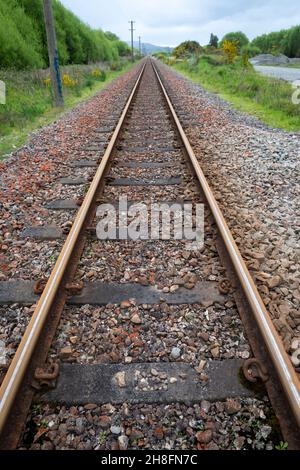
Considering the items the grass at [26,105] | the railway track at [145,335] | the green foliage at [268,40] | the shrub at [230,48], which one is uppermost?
the green foliage at [268,40]

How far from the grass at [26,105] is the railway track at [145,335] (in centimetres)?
443

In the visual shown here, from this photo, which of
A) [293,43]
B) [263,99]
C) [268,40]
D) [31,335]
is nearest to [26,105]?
[263,99]

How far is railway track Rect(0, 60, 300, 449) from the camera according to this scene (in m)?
1.82

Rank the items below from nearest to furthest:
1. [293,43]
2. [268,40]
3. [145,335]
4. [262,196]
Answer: [145,335] → [262,196] → [293,43] → [268,40]

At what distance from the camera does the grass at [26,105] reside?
7.82 m

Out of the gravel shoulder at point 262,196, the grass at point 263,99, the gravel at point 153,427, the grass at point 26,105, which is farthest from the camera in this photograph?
the grass at point 263,99

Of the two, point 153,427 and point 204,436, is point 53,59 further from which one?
point 204,436

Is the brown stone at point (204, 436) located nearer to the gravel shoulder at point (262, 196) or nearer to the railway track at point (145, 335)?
the railway track at point (145, 335)

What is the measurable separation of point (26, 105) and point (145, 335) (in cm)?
1038

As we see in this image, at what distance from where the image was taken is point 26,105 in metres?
10.6

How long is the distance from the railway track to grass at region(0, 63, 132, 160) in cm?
443

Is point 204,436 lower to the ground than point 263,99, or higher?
lower

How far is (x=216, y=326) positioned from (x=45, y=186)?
333 cm

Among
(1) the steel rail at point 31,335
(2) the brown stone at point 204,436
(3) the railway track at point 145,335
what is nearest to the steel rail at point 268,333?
(3) the railway track at point 145,335
